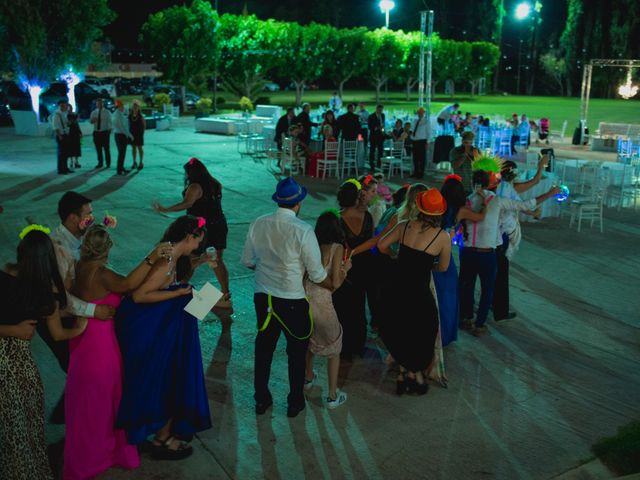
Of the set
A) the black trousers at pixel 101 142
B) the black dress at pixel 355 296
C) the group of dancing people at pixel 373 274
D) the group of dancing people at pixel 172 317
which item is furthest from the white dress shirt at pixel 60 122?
the black dress at pixel 355 296

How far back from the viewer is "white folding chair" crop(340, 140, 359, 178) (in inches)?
599

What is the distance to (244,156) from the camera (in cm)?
1788

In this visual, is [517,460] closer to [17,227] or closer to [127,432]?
[127,432]

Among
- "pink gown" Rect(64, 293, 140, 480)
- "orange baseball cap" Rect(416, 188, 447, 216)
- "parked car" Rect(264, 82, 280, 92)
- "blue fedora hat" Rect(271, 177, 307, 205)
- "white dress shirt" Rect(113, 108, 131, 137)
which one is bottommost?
"pink gown" Rect(64, 293, 140, 480)

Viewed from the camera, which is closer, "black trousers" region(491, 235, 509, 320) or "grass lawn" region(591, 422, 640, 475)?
"grass lawn" region(591, 422, 640, 475)

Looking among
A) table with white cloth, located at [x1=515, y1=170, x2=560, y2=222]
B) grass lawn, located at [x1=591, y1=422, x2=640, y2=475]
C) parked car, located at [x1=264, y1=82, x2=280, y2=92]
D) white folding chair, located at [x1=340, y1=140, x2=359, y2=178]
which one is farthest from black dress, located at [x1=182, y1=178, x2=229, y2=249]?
parked car, located at [x1=264, y1=82, x2=280, y2=92]

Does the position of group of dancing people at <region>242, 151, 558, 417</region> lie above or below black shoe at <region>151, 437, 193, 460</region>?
above

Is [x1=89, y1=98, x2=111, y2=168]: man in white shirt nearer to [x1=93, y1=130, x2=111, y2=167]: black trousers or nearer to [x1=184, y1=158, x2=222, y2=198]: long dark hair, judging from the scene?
[x1=93, y1=130, x2=111, y2=167]: black trousers

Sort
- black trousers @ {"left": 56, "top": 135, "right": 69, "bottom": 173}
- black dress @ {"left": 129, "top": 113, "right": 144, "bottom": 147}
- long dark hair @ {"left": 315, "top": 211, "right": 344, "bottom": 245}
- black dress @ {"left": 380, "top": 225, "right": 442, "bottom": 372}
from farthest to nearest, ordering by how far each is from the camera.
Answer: black dress @ {"left": 129, "top": 113, "right": 144, "bottom": 147} → black trousers @ {"left": 56, "top": 135, "right": 69, "bottom": 173} → black dress @ {"left": 380, "top": 225, "right": 442, "bottom": 372} → long dark hair @ {"left": 315, "top": 211, "right": 344, "bottom": 245}

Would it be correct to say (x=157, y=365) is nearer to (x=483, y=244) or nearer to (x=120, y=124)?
(x=483, y=244)

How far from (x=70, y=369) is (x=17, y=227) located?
6742mm

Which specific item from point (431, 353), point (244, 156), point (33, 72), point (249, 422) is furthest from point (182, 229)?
point (33, 72)

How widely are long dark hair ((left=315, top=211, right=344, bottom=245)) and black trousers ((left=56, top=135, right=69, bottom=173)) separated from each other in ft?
37.0

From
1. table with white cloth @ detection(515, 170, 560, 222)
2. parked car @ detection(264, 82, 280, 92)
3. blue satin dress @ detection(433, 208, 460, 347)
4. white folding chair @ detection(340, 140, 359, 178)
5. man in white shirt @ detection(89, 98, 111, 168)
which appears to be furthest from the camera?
parked car @ detection(264, 82, 280, 92)
